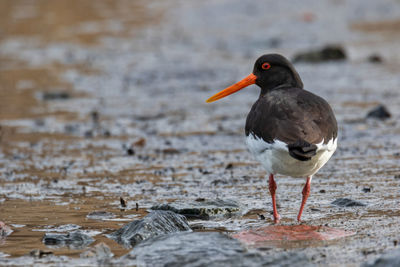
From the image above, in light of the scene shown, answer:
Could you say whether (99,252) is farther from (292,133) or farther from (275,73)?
(275,73)

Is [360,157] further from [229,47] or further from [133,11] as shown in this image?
[133,11]

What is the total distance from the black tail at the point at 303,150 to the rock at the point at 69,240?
4.95 feet

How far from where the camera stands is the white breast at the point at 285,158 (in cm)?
512

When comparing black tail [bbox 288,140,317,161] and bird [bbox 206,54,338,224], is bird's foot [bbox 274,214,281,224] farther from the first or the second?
black tail [bbox 288,140,317,161]

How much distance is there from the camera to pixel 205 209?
5.73 metres

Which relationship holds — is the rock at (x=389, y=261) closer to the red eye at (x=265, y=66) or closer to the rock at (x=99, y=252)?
the rock at (x=99, y=252)

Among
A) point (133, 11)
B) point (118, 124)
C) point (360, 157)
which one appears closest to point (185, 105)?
point (118, 124)

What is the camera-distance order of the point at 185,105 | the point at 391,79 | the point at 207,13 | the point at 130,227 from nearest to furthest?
the point at 130,227, the point at 185,105, the point at 391,79, the point at 207,13

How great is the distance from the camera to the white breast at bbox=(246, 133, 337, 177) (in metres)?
5.12

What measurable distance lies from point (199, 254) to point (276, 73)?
2.32m

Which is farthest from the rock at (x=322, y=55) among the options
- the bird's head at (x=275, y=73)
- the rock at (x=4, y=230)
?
the rock at (x=4, y=230)

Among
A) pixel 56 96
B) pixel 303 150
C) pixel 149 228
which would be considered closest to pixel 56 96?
pixel 56 96

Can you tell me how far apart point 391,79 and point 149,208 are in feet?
22.6

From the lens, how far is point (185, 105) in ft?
36.3
